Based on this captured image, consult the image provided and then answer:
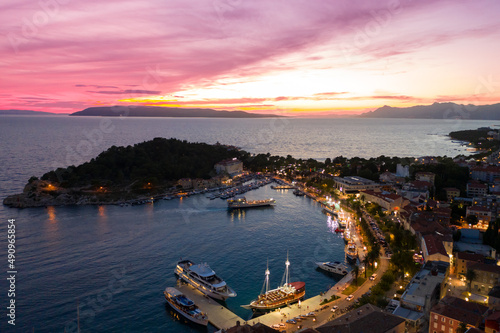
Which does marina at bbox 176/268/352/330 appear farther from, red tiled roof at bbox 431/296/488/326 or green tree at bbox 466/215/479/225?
green tree at bbox 466/215/479/225

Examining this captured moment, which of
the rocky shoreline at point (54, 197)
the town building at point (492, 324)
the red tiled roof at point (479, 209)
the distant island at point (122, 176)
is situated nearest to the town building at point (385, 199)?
the red tiled roof at point (479, 209)

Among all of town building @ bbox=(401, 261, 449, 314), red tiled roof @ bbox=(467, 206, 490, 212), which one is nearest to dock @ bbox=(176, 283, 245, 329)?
town building @ bbox=(401, 261, 449, 314)

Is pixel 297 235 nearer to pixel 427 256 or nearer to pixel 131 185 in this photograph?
pixel 427 256

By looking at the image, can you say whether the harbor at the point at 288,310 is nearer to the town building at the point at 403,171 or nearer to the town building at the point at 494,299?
the town building at the point at 494,299

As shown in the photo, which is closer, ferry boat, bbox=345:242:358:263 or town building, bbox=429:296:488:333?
town building, bbox=429:296:488:333

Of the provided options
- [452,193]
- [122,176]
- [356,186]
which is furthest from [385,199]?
[122,176]

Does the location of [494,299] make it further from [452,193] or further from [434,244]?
[452,193]

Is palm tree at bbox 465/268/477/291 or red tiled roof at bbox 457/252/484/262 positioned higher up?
red tiled roof at bbox 457/252/484/262
